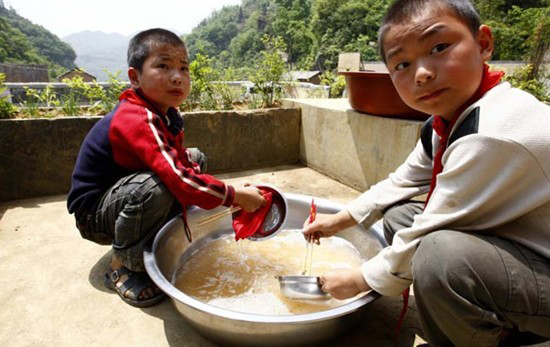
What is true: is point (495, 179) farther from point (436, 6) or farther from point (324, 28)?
point (324, 28)

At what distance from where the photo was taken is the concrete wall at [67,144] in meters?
2.25

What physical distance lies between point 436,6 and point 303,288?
1000mm

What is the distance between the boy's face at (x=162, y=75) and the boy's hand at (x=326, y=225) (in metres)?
0.79

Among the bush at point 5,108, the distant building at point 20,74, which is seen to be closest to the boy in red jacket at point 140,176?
the bush at point 5,108

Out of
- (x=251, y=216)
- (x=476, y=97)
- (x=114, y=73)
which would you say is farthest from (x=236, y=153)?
(x=476, y=97)

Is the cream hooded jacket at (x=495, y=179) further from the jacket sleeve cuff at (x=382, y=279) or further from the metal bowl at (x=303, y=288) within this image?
the metal bowl at (x=303, y=288)

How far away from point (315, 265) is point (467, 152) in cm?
99

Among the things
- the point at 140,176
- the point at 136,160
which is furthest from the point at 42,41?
the point at 140,176

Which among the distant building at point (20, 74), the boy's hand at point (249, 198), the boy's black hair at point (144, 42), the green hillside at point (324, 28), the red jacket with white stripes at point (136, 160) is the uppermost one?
the green hillside at point (324, 28)

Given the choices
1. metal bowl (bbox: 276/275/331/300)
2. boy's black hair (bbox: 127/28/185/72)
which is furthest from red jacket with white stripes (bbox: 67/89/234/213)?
metal bowl (bbox: 276/275/331/300)

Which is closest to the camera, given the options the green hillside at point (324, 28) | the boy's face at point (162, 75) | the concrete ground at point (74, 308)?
the concrete ground at point (74, 308)

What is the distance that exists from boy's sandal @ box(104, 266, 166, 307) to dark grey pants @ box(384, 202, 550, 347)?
39.5 inches

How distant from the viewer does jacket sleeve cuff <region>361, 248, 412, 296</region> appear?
3.20ft

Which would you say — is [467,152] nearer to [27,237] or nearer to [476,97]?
[476,97]
